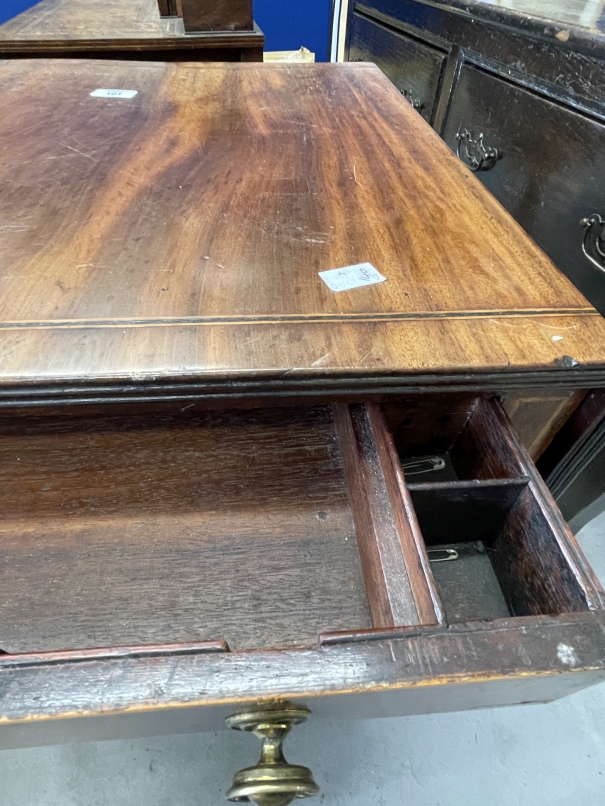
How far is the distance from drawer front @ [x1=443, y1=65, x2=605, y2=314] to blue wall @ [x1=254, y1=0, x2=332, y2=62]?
2099mm

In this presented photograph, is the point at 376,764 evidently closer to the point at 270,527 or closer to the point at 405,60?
the point at 270,527

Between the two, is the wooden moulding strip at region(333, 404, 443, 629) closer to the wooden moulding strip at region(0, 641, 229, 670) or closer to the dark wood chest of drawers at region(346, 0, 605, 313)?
the wooden moulding strip at region(0, 641, 229, 670)

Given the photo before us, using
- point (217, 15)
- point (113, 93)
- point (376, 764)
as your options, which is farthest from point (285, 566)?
point (217, 15)

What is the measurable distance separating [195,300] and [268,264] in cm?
10

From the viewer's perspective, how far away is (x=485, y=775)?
2.45 ft

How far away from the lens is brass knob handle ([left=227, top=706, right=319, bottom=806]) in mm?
358

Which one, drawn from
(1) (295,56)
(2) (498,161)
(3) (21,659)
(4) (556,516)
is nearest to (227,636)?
(3) (21,659)

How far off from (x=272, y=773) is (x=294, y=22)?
3.35 meters

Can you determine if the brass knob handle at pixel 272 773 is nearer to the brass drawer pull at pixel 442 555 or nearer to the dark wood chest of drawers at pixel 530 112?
the brass drawer pull at pixel 442 555

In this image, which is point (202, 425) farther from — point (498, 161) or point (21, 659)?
point (498, 161)

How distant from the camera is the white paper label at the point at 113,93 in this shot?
3.40 feet

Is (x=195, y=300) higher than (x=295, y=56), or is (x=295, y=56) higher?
(x=295, y=56)

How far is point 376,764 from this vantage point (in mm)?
756

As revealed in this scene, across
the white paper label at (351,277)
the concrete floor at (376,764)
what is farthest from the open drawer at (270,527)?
the concrete floor at (376,764)
